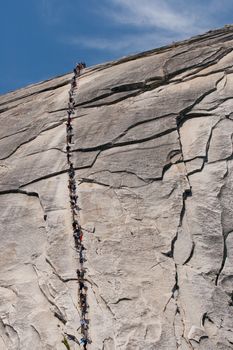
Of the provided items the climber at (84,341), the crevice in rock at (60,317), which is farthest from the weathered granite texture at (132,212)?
the climber at (84,341)

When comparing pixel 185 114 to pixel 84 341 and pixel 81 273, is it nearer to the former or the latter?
pixel 81 273

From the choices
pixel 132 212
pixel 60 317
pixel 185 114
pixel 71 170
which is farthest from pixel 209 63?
pixel 60 317

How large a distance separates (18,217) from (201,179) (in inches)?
174

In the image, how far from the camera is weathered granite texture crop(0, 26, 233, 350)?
1370cm

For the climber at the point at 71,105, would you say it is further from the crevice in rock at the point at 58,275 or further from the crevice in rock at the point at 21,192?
the crevice in rock at the point at 58,275

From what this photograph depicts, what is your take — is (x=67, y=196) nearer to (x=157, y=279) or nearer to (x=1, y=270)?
(x=1, y=270)

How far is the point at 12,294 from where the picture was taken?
15.0m

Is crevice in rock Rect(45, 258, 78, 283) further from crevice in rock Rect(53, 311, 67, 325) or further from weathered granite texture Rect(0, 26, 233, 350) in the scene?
crevice in rock Rect(53, 311, 67, 325)

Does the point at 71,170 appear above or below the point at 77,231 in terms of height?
above

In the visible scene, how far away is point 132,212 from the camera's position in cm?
1522

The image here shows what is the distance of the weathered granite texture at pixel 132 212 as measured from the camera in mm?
13703

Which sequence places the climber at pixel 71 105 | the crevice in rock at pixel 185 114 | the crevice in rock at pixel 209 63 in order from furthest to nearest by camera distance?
the climber at pixel 71 105 < the crevice in rock at pixel 209 63 < the crevice in rock at pixel 185 114

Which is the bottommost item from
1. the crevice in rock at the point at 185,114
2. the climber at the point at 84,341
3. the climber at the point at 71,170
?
the climber at the point at 84,341

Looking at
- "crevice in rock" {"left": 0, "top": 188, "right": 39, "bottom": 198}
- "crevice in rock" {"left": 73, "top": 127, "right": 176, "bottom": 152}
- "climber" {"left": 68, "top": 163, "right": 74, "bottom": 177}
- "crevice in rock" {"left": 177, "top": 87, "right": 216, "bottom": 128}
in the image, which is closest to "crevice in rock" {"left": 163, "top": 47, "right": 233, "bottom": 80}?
"crevice in rock" {"left": 177, "top": 87, "right": 216, "bottom": 128}
